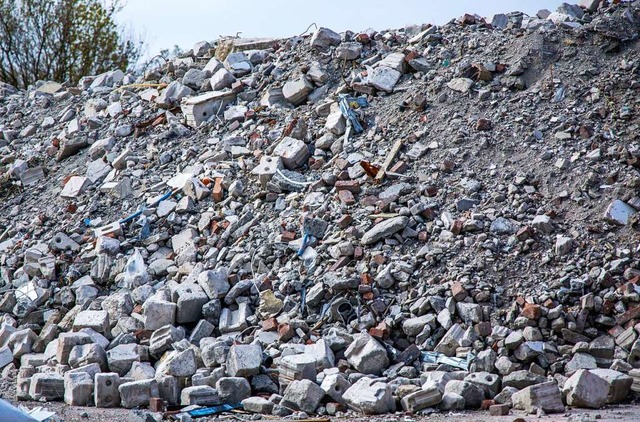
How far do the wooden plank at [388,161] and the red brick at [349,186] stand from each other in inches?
7.8

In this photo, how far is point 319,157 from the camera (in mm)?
8391

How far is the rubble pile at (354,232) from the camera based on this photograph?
6020 mm

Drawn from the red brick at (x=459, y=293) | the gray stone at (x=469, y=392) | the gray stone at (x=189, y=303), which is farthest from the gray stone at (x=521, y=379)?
the gray stone at (x=189, y=303)

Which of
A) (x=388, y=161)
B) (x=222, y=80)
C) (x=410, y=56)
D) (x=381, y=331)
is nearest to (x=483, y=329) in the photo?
(x=381, y=331)

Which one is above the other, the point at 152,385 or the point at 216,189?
the point at 216,189

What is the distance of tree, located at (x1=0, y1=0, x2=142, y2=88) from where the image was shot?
1709cm

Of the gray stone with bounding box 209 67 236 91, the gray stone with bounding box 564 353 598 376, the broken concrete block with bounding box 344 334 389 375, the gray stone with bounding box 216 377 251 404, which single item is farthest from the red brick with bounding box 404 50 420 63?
the gray stone with bounding box 216 377 251 404

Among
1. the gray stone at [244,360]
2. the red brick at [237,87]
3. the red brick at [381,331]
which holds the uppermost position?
the red brick at [237,87]

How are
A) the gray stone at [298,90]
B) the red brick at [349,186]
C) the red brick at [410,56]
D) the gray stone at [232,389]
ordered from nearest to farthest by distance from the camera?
the gray stone at [232,389] < the red brick at [349,186] < the red brick at [410,56] < the gray stone at [298,90]

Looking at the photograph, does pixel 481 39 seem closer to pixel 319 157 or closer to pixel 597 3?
pixel 597 3

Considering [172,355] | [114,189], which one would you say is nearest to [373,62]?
[114,189]

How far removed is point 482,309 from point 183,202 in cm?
360

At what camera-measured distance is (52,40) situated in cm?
1750

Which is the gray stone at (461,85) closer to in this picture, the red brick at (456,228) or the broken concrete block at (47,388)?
the red brick at (456,228)
